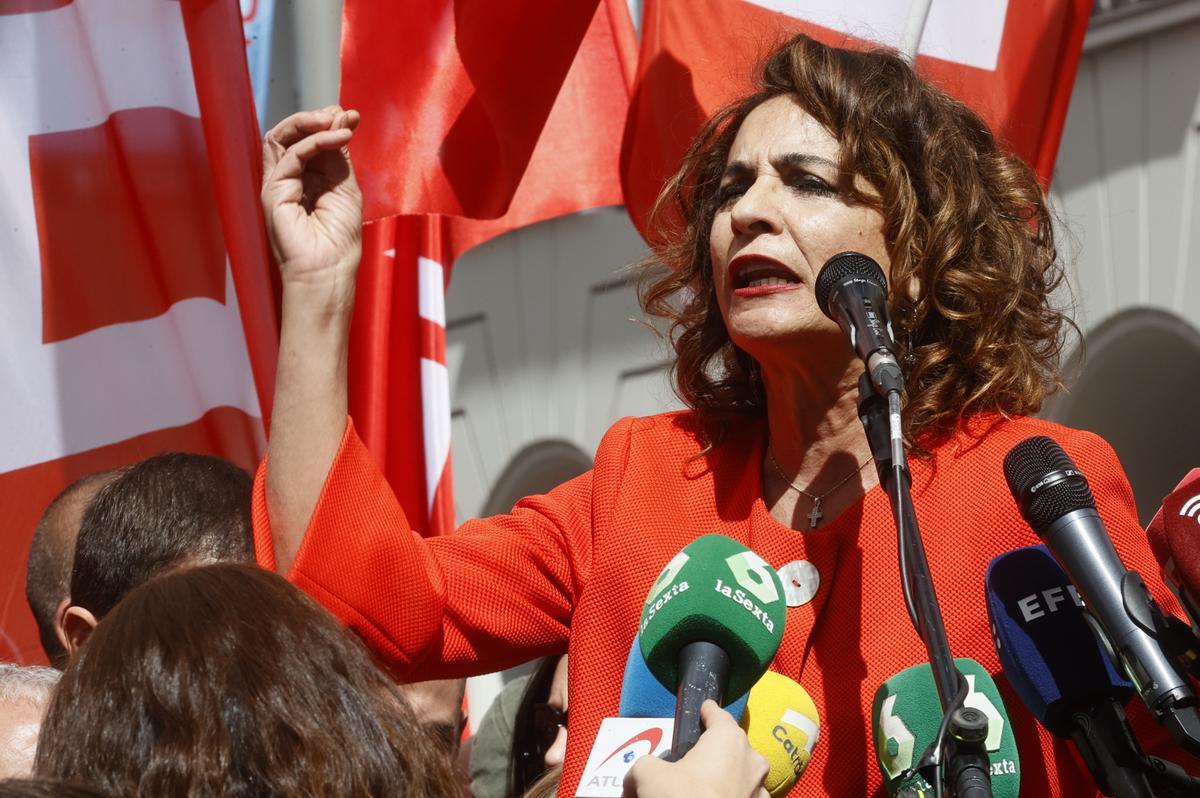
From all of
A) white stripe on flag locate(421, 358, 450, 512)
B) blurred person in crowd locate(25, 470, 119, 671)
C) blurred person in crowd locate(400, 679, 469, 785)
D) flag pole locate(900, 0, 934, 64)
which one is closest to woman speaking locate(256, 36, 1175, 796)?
blurred person in crowd locate(25, 470, 119, 671)

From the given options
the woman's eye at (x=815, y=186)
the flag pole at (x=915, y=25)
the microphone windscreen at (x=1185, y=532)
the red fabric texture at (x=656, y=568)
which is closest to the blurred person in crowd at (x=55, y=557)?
the red fabric texture at (x=656, y=568)

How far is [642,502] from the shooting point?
2510 mm

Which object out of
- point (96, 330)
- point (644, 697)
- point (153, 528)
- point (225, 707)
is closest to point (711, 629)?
point (644, 697)

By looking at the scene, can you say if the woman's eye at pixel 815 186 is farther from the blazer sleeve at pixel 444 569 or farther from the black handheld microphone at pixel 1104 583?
the black handheld microphone at pixel 1104 583

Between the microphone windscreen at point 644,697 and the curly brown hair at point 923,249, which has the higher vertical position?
the curly brown hair at point 923,249

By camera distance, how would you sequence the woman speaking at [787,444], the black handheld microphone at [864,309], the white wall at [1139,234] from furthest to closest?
1. the white wall at [1139,234]
2. the woman speaking at [787,444]
3. the black handheld microphone at [864,309]

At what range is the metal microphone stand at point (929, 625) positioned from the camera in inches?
63.2

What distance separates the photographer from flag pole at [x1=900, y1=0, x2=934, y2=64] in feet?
13.5

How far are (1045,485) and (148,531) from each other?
5.57ft

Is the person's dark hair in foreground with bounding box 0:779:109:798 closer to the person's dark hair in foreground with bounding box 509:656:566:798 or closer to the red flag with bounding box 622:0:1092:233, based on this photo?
the person's dark hair in foreground with bounding box 509:656:566:798

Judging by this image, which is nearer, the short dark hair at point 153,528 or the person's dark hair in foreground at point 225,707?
the person's dark hair in foreground at point 225,707

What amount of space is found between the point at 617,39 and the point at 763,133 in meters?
2.01

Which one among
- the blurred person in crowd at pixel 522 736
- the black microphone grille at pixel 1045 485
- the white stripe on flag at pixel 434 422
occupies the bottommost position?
the blurred person in crowd at pixel 522 736

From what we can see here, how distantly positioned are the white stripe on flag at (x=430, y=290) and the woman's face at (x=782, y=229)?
1.35 meters
